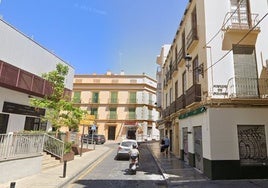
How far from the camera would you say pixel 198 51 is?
40.4 feet

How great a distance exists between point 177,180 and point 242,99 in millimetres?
4834

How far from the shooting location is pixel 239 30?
1084cm

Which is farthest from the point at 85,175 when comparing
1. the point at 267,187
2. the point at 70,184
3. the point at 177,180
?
the point at 267,187

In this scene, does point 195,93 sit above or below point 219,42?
below

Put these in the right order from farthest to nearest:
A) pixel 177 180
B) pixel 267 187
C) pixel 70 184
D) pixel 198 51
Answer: pixel 198 51 < pixel 177 180 < pixel 70 184 < pixel 267 187

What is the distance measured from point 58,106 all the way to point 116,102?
31.3 m

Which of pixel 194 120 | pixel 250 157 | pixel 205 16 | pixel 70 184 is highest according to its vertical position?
pixel 205 16

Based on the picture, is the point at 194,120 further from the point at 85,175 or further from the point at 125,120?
the point at 125,120

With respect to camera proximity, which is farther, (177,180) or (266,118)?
(266,118)

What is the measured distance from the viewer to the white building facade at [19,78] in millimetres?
12461

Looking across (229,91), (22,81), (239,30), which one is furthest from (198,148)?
(22,81)

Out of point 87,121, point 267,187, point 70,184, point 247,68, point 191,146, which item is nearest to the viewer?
point 267,187

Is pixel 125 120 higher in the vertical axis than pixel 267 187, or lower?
higher

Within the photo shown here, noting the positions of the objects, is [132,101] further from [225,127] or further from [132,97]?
[225,127]
